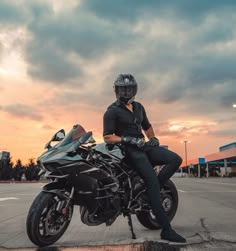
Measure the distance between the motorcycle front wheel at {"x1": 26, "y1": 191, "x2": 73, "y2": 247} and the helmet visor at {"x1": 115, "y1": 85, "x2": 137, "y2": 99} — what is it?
1485 mm

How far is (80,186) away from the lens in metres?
4.69

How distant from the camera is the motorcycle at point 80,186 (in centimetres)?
457

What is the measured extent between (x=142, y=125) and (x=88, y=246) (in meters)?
1.76

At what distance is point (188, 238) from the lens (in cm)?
533

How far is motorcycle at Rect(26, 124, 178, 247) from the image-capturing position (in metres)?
4.57

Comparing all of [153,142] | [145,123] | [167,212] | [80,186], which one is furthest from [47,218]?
[167,212]

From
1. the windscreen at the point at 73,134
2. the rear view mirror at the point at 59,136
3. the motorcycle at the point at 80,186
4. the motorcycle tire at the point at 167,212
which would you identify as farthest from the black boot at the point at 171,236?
the rear view mirror at the point at 59,136

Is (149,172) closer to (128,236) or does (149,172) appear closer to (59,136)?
(128,236)

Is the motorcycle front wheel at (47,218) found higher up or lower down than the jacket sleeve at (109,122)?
lower down

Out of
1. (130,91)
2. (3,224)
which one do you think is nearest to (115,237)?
(130,91)

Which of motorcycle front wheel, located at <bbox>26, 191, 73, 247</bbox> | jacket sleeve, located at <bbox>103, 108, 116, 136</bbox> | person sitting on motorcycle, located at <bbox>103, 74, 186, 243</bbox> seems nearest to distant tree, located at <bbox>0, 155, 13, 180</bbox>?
person sitting on motorcycle, located at <bbox>103, 74, 186, 243</bbox>

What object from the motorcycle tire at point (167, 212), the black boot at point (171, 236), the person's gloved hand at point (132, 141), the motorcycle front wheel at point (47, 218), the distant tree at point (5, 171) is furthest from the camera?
the distant tree at point (5, 171)

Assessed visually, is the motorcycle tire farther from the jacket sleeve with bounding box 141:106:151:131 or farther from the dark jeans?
the jacket sleeve with bounding box 141:106:151:131

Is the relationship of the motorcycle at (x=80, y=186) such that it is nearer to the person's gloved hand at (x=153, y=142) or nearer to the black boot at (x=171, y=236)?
the person's gloved hand at (x=153, y=142)
